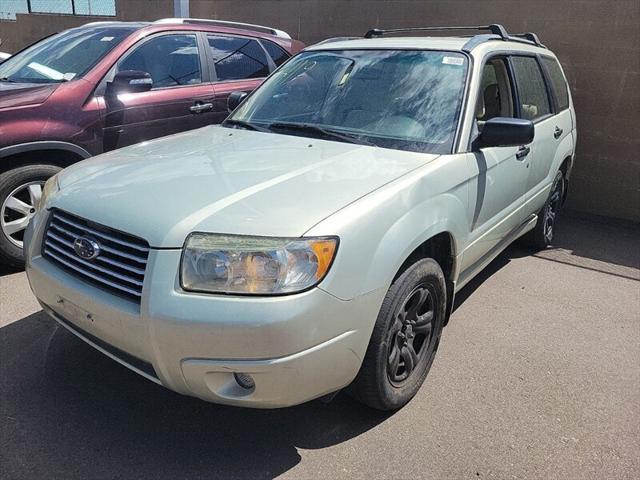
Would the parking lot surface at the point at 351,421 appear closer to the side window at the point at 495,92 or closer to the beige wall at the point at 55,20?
the side window at the point at 495,92

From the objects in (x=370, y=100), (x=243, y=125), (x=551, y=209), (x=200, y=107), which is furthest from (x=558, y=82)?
(x=200, y=107)

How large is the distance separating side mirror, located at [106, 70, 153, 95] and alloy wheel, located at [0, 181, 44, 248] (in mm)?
944

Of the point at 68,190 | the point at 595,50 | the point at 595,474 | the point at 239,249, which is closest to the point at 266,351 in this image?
the point at 239,249

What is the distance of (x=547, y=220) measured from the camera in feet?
16.7

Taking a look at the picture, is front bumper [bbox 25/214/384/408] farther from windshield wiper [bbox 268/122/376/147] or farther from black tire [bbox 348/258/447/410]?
windshield wiper [bbox 268/122/376/147]

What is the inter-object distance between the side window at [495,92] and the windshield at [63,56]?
3083 mm

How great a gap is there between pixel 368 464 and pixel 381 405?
11.5 inches

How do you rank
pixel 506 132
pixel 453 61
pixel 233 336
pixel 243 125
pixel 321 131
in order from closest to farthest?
pixel 233 336 → pixel 506 132 → pixel 321 131 → pixel 453 61 → pixel 243 125

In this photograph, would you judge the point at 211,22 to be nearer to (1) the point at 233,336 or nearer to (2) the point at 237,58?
(2) the point at 237,58

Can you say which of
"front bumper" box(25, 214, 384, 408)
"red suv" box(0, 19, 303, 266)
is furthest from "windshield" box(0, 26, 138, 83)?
"front bumper" box(25, 214, 384, 408)

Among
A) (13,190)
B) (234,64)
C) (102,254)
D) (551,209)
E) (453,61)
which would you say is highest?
(453,61)

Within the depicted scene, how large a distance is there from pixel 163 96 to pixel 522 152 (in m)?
3.02

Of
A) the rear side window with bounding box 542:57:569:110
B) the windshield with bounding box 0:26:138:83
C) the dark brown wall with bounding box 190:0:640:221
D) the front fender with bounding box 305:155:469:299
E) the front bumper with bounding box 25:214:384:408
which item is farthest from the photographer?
the dark brown wall with bounding box 190:0:640:221

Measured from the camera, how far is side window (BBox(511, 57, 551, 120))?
156 inches
